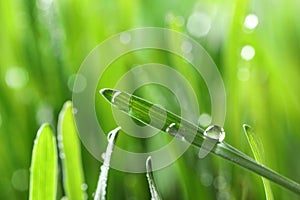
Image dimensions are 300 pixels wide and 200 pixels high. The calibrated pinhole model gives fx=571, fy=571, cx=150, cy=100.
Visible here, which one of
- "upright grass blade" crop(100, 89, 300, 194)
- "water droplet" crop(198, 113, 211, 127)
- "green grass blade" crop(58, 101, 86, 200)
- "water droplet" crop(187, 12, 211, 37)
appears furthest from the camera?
"water droplet" crop(187, 12, 211, 37)

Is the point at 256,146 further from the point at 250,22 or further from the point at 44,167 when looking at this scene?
the point at 250,22

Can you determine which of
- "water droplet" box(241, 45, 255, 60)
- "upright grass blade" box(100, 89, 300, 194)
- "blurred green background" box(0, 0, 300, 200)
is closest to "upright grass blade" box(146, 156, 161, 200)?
"upright grass blade" box(100, 89, 300, 194)

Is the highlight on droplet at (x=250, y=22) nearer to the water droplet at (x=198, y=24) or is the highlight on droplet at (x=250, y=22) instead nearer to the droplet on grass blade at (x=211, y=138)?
the water droplet at (x=198, y=24)

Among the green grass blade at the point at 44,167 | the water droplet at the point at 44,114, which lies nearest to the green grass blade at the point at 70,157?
the green grass blade at the point at 44,167

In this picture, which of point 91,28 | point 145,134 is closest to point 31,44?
point 91,28

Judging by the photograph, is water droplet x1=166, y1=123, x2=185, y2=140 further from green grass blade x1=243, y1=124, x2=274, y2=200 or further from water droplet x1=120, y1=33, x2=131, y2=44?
water droplet x1=120, y1=33, x2=131, y2=44

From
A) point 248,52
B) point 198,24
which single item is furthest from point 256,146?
point 198,24
